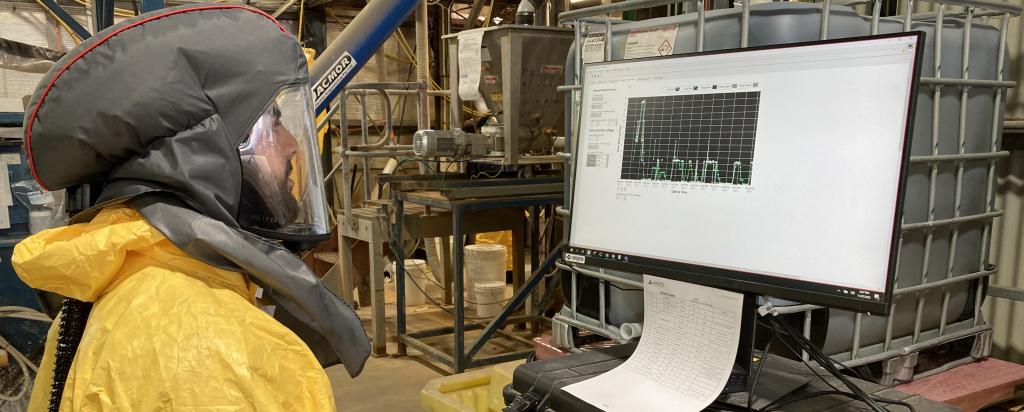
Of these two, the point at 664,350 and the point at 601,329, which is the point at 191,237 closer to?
the point at 664,350

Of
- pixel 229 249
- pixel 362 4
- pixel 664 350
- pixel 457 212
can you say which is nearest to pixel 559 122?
pixel 457 212

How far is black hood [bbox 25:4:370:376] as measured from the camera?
0.84m

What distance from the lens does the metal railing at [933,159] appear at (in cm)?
119

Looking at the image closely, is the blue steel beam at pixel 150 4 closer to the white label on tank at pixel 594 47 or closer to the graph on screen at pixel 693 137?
the white label on tank at pixel 594 47

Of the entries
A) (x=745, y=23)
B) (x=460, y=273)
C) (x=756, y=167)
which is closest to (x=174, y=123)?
(x=756, y=167)

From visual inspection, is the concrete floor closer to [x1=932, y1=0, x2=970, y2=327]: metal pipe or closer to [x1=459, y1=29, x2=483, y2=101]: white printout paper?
[x1=459, y1=29, x2=483, y2=101]: white printout paper

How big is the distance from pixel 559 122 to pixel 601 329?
2258 millimetres

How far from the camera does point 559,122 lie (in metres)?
3.54

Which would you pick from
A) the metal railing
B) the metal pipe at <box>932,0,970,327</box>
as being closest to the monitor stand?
the metal railing

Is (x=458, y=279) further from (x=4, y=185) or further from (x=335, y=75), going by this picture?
A: (x=4, y=185)

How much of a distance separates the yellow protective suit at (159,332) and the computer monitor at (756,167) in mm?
541

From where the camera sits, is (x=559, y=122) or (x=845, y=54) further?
(x=559, y=122)

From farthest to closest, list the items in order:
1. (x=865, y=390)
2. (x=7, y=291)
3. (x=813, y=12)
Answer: (x=7, y=291), (x=813, y=12), (x=865, y=390)

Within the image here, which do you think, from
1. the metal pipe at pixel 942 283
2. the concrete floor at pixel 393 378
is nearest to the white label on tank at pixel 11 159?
the concrete floor at pixel 393 378
